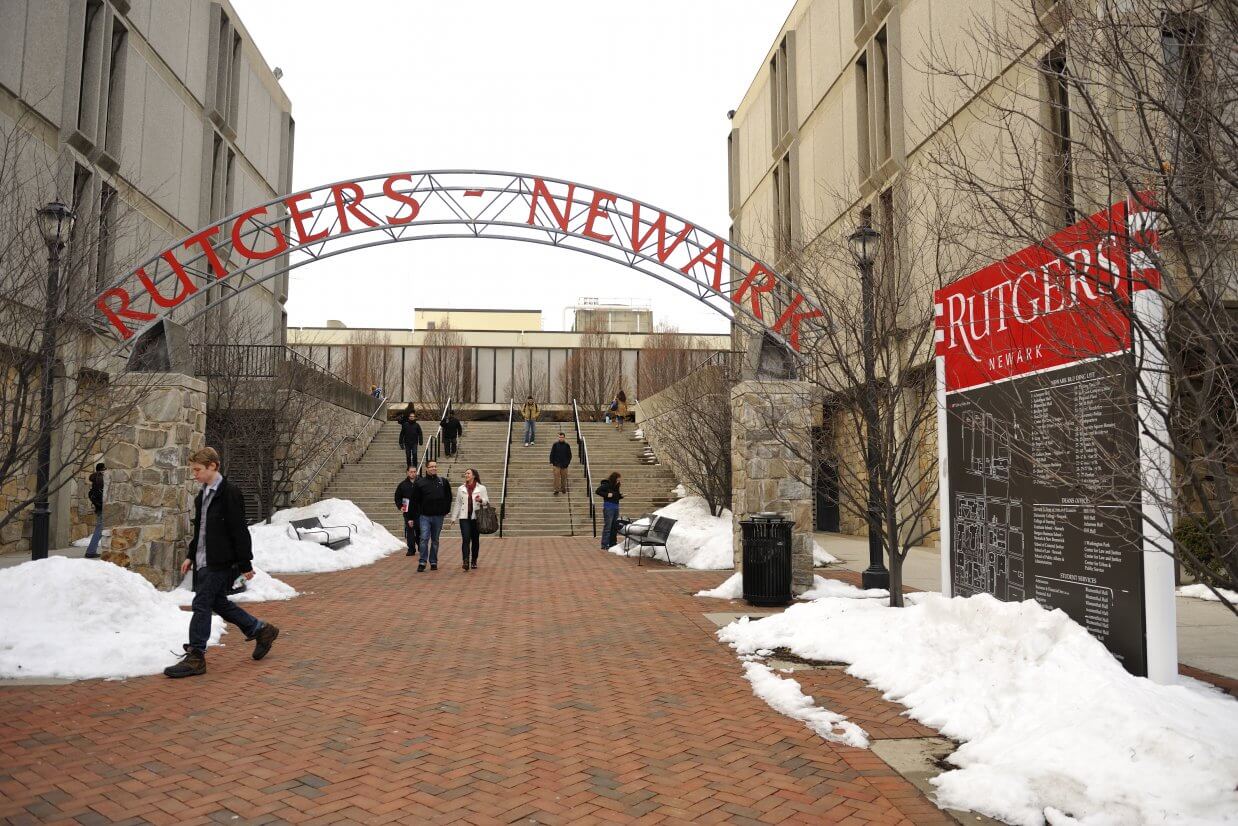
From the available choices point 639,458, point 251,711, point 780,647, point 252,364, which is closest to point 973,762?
point 780,647

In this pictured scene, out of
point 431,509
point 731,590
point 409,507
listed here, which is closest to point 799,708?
point 731,590

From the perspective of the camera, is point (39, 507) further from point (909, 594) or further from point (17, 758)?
point (909, 594)

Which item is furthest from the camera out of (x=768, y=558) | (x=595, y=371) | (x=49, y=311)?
(x=595, y=371)

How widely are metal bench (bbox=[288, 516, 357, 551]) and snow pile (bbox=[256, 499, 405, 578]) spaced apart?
0.37ft

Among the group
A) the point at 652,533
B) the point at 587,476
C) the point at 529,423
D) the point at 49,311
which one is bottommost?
the point at 652,533

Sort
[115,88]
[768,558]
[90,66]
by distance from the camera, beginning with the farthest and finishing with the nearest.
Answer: [115,88]
[90,66]
[768,558]

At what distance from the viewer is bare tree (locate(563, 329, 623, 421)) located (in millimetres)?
45188

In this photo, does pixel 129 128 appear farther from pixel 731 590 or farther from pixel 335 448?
pixel 731 590

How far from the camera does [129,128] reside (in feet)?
63.9

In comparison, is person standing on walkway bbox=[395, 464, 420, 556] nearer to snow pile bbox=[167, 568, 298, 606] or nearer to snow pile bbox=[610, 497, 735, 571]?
snow pile bbox=[610, 497, 735, 571]

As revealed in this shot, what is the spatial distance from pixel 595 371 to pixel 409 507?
100 feet

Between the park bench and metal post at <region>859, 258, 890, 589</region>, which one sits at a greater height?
metal post at <region>859, 258, 890, 589</region>

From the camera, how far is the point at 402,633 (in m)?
8.53

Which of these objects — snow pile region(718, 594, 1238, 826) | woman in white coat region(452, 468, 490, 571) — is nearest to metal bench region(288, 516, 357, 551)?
woman in white coat region(452, 468, 490, 571)
